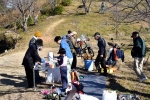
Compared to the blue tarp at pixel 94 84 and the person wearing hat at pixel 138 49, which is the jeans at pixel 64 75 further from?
the person wearing hat at pixel 138 49

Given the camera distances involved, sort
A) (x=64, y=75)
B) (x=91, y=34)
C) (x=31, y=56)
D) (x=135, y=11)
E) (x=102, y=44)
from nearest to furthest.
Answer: (x=64, y=75)
(x=135, y=11)
(x=31, y=56)
(x=102, y=44)
(x=91, y=34)

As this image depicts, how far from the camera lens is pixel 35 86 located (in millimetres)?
7660

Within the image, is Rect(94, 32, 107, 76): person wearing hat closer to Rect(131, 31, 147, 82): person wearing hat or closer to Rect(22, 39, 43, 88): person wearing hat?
Rect(131, 31, 147, 82): person wearing hat

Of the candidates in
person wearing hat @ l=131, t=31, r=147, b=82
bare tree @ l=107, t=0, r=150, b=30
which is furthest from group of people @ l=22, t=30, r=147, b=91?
bare tree @ l=107, t=0, r=150, b=30

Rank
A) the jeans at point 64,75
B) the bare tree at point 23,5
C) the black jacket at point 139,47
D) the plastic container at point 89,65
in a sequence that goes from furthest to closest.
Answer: the bare tree at point 23,5
the plastic container at point 89,65
the black jacket at point 139,47
the jeans at point 64,75

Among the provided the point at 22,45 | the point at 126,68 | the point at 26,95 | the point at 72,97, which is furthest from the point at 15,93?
the point at 22,45

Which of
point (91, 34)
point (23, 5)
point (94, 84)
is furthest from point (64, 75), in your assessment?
point (23, 5)

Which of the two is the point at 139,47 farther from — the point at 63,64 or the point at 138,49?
the point at 63,64

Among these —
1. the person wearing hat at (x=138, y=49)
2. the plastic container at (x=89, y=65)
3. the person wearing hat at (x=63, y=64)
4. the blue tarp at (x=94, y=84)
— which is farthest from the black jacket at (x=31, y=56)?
the person wearing hat at (x=138, y=49)

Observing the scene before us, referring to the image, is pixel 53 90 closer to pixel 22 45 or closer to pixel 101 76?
pixel 101 76

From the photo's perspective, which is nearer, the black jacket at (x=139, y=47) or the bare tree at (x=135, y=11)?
the bare tree at (x=135, y=11)

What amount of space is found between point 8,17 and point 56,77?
21.8 meters

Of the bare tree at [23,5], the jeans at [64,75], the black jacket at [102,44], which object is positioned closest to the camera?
the jeans at [64,75]

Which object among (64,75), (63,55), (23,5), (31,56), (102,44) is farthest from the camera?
(23,5)
